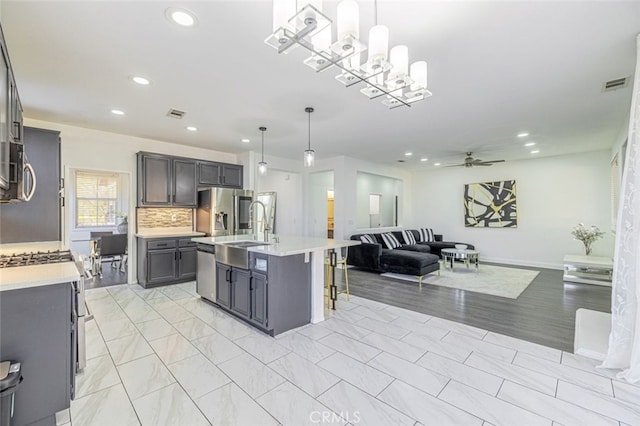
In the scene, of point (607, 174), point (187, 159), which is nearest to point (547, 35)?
point (187, 159)

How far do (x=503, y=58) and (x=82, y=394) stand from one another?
14.2 ft

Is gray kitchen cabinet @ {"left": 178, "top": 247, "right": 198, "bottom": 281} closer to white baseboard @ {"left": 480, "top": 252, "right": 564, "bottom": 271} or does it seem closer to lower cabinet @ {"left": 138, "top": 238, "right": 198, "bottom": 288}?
lower cabinet @ {"left": 138, "top": 238, "right": 198, "bottom": 288}

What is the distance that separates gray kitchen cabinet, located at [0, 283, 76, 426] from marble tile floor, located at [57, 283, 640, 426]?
196 mm

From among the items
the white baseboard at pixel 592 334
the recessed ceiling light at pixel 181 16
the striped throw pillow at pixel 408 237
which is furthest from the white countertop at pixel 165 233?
the white baseboard at pixel 592 334

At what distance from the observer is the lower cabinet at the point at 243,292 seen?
296cm

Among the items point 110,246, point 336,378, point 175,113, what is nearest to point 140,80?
point 175,113

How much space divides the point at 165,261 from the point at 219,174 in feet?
6.53

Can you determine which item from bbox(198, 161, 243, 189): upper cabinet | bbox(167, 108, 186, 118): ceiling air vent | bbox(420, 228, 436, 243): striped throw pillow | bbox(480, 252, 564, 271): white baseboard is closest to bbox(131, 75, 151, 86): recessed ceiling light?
bbox(167, 108, 186, 118): ceiling air vent

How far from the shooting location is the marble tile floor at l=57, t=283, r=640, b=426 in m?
1.79

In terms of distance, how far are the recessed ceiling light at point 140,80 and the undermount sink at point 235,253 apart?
76.9 inches

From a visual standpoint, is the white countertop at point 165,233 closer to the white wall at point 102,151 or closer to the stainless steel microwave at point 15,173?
the white wall at point 102,151

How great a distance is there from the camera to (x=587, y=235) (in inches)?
229

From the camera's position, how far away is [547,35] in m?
2.16

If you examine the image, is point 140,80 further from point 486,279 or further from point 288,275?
point 486,279
